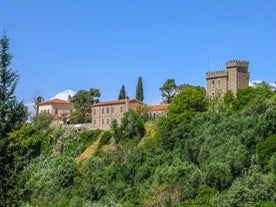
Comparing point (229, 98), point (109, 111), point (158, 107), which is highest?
point (229, 98)

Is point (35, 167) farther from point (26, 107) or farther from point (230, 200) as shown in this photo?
point (26, 107)

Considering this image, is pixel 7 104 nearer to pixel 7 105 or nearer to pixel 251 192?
pixel 7 105

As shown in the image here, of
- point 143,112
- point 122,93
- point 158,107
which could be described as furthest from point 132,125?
point 122,93

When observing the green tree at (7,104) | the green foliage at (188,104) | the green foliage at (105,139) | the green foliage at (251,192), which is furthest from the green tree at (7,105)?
the green foliage at (105,139)

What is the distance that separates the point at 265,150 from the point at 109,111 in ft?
152

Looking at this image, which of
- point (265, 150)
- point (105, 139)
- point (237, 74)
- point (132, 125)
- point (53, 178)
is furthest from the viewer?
point (105, 139)

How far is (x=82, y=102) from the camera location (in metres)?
102

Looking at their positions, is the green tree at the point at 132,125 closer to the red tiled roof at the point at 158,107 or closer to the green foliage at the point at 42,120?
the red tiled roof at the point at 158,107

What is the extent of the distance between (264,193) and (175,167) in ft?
46.4

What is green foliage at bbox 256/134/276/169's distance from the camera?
50.3 metres

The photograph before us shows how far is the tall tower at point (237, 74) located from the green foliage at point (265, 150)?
98.7ft

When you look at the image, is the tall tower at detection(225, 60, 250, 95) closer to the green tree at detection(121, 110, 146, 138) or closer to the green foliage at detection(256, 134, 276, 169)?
the green tree at detection(121, 110, 146, 138)

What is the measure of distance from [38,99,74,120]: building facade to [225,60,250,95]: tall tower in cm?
3637

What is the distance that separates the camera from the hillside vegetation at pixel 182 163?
4822 centimetres
